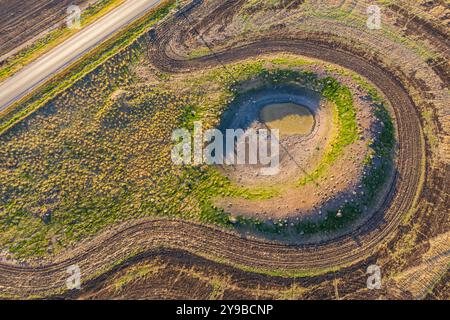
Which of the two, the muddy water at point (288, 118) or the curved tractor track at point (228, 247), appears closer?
the curved tractor track at point (228, 247)

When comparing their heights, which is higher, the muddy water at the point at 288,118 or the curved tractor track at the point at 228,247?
the muddy water at the point at 288,118

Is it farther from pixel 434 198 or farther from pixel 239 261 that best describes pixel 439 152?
pixel 239 261

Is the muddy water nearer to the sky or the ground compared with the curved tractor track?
nearer to the sky

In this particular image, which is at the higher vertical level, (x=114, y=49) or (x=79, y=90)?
(x=114, y=49)

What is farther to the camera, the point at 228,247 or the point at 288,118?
the point at 288,118

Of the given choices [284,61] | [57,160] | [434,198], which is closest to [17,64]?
[57,160]

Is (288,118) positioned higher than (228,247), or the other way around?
(288,118)

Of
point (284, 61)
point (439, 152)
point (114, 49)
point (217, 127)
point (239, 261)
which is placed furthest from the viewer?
point (114, 49)

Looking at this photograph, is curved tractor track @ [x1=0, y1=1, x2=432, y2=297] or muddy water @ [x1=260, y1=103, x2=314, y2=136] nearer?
curved tractor track @ [x1=0, y1=1, x2=432, y2=297]
